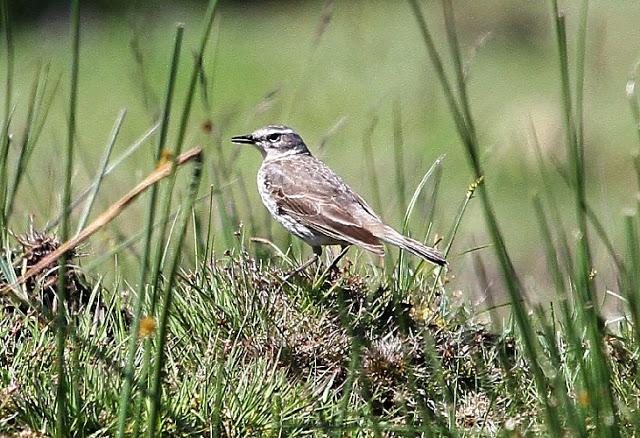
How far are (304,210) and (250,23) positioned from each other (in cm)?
1240

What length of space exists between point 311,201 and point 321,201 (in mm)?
43

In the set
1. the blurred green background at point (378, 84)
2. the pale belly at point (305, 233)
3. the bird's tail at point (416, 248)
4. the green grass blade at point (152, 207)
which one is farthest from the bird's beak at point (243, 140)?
the green grass blade at point (152, 207)

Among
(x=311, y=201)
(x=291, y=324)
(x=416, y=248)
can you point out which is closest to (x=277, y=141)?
(x=311, y=201)

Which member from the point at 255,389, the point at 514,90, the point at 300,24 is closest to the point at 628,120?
the point at 514,90

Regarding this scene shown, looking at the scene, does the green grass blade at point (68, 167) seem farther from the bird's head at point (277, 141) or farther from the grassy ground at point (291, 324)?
→ the bird's head at point (277, 141)

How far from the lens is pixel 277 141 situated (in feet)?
19.1

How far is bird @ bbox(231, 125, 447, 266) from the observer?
4473 mm

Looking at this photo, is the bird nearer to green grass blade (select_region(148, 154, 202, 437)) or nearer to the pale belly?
the pale belly

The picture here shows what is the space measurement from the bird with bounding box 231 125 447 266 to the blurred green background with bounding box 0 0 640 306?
2.24 meters

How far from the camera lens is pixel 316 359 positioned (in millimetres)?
3312

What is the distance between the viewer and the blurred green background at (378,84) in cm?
1007

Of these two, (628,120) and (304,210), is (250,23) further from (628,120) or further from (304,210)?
(304,210)

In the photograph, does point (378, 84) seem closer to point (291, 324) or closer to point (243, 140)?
point (243, 140)

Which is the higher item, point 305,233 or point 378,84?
point 378,84
